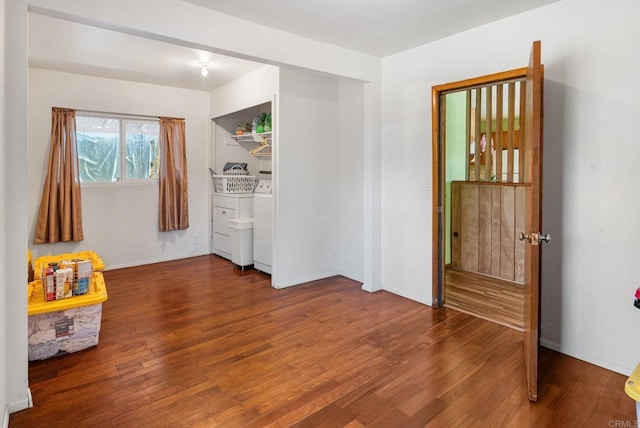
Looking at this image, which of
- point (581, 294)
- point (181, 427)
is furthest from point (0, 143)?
point (581, 294)

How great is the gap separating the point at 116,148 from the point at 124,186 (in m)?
0.52

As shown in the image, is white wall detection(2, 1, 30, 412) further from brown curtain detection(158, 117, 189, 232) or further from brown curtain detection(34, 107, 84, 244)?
brown curtain detection(158, 117, 189, 232)

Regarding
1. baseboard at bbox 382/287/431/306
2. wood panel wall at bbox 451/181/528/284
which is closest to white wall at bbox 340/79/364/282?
baseboard at bbox 382/287/431/306

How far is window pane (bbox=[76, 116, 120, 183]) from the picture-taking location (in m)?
4.79

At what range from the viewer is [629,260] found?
7.59ft

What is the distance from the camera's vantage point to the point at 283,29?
3.02 metres

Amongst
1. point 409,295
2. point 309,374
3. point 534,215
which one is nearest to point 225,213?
point 409,295

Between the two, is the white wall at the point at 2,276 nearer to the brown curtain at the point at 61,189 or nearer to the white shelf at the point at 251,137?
the brown curtain at the point at 61,189

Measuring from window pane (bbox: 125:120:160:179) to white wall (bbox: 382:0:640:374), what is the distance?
427 centimetres

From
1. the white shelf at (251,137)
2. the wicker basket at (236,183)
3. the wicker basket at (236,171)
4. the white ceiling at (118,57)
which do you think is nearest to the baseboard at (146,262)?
the wicker basket at (236,183)

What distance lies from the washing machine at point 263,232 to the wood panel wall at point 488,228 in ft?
7.60

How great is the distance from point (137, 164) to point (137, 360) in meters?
3.38

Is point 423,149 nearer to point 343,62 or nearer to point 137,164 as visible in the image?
point 343,62

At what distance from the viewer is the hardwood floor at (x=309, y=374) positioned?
1966mm
